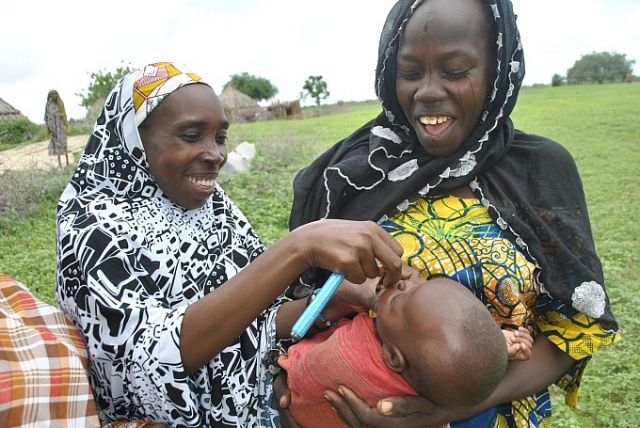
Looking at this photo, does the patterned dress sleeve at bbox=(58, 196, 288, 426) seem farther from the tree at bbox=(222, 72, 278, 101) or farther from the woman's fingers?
the tree at bbox=(222, 72, 278, 101)

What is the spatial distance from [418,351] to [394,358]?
3.5 inches

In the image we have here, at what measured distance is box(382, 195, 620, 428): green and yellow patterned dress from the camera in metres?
1.70

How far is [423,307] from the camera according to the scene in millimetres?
1487

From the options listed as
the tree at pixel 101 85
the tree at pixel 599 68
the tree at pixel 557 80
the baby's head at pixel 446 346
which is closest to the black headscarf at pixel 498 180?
the baby's head at pixel 446 346

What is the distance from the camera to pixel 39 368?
4.79 ft

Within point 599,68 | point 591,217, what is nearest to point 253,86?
point 599,68

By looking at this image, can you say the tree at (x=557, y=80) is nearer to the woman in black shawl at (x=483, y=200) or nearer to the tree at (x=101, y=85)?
the tree at (x=101, y=85)

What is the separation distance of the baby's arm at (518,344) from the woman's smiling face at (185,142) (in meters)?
1.16

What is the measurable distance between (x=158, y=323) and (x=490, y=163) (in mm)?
1241

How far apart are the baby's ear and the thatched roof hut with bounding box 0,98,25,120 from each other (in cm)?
2022

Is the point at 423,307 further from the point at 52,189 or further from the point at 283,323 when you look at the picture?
the point at 52,189

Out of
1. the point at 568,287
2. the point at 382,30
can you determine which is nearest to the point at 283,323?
the point at 568,287

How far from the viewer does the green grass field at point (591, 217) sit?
3.66 metres

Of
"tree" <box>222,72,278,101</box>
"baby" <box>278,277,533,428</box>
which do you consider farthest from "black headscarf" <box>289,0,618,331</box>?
"tree" <box>222,72,278,101</box>
